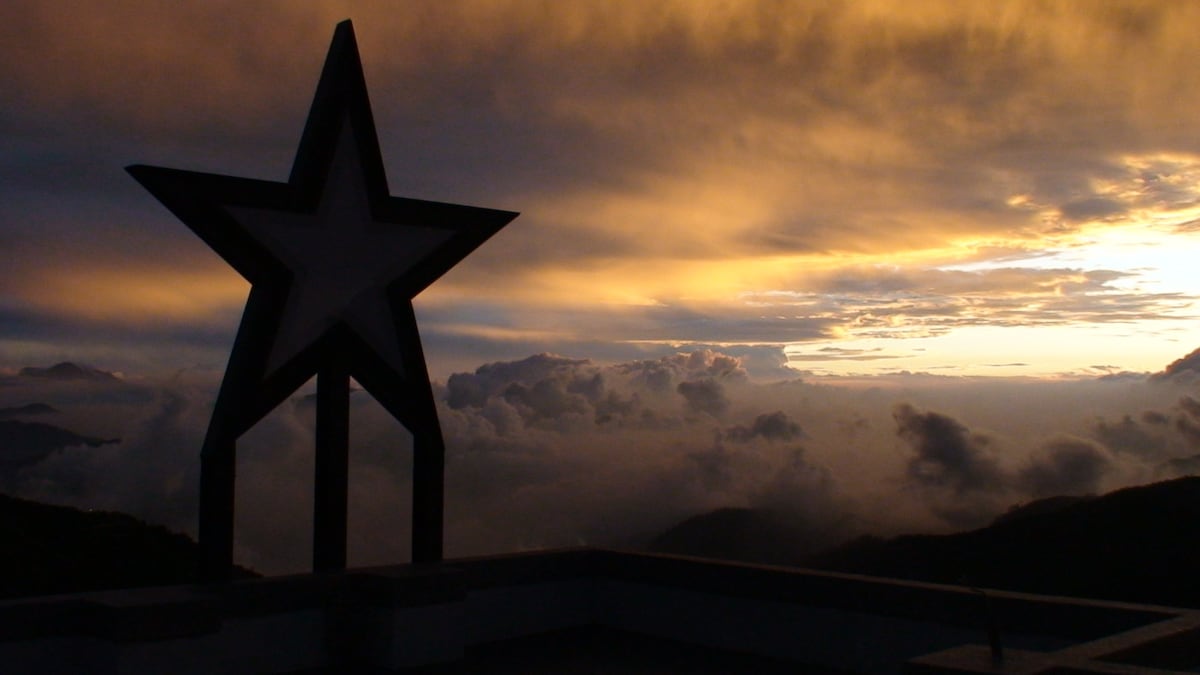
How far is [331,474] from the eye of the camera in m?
9.20

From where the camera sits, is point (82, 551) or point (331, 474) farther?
point (82, 551)

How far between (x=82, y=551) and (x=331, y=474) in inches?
1243

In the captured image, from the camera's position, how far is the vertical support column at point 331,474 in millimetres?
9156

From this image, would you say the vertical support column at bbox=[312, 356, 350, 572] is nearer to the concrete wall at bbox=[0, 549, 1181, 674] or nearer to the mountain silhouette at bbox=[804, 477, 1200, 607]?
the concrete wall at bbox=[0, 549, 1181, 674]

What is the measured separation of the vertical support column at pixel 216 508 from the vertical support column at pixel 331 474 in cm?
96

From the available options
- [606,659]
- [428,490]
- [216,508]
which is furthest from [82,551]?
[606,659]

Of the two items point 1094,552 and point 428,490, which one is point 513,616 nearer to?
point 428,490

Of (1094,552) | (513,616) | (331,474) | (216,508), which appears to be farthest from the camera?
(1094,552)

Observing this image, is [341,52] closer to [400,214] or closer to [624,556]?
[400,214]

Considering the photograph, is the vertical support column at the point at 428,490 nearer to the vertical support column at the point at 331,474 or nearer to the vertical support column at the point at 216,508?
the vertical support column at the point at 331,474

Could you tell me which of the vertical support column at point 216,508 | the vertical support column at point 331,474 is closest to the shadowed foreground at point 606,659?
the vertical support column at point 331,474

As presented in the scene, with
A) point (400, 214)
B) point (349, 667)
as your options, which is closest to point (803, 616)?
point (349, 667)

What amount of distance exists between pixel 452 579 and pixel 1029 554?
80.9 meters

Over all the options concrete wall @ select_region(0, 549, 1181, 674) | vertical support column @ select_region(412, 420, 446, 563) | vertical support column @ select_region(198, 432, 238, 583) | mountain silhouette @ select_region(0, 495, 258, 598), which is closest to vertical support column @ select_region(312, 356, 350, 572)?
concrete wall @ select_region(0, 549, 1181, 674)
